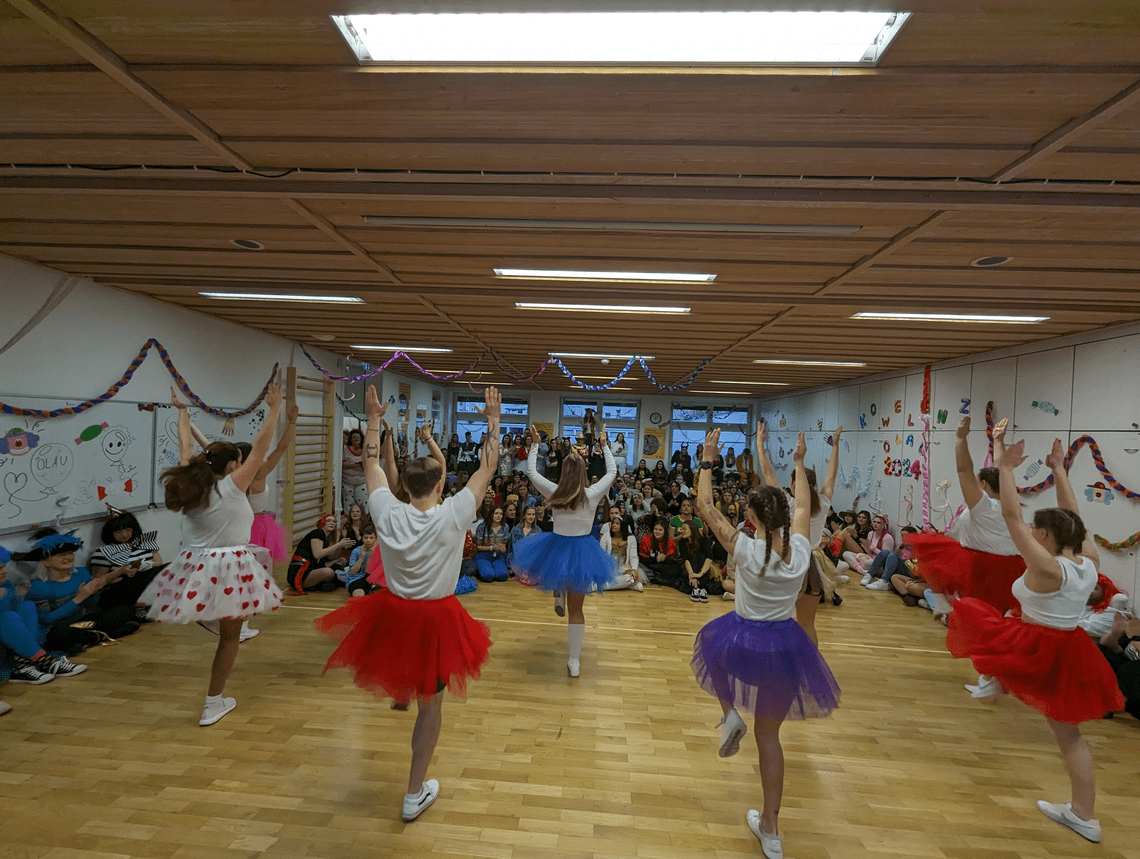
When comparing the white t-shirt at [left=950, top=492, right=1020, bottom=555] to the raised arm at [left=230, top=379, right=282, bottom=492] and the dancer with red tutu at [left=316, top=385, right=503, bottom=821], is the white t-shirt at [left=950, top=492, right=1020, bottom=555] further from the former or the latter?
the raised arm at [left=230, top=379, right=282, bottom=492]

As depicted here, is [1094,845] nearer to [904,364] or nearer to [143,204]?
[143,204]

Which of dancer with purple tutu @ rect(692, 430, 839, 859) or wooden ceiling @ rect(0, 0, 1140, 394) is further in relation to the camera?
dancer with purple tutu @ rect(692, 430, 839, 859)

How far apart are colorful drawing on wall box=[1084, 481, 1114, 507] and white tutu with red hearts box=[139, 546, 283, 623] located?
631 cm

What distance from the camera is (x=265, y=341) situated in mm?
7266

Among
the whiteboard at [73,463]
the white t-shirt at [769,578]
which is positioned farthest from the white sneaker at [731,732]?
the whiteboard at [73,463]

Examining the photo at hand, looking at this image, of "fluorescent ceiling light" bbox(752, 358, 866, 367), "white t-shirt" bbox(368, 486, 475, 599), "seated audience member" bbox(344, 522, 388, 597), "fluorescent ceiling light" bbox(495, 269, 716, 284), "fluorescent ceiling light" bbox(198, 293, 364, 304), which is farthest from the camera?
"fluorescent ceiling light" bbox(752, 358, 866, 367)

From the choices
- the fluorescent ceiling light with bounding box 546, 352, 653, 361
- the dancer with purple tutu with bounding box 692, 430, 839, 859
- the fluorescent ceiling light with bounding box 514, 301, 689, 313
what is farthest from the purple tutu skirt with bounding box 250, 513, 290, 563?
the fluorescent ceiling light with bounding box 546, 352, 653, 361

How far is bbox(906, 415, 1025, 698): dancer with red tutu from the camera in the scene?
13.0ft

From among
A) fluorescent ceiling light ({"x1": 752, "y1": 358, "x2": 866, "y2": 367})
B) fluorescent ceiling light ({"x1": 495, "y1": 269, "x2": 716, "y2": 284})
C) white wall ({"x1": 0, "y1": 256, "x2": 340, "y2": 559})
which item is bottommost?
white wall ({"x1": 0, "y1": 256, "x2": 340, "y2": 559})

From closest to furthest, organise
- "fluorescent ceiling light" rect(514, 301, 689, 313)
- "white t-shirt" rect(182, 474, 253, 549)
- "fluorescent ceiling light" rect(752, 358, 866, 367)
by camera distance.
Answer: "white t-shirt" rect(182, 474, 253, 549)
"fluorescent ceiling light" rect(514, 301, 689, 313)
"fluorescent ceiling light" rect(752, 358, 866, 367)

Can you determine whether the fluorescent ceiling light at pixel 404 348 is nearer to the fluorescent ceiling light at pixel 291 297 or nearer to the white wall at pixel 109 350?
the white wall at pixel 109 350

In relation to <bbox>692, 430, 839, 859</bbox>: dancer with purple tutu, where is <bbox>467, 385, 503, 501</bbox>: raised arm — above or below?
above

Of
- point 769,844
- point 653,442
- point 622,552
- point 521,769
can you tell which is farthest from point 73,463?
point 653,442

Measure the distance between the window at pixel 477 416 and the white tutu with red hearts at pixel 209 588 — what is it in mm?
13630
